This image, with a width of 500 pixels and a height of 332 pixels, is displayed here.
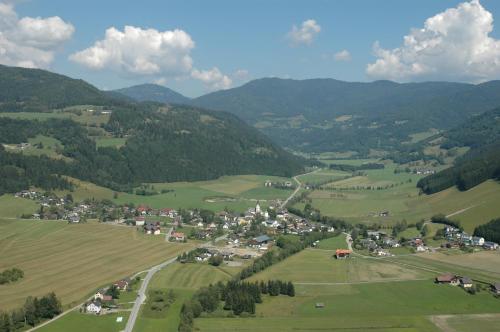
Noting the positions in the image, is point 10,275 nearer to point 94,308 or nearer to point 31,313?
point 31,313

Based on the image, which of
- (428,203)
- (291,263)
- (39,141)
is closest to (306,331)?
(291,263)

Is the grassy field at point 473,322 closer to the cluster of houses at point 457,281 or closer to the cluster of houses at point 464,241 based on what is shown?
the cluster of houses at point 457,281

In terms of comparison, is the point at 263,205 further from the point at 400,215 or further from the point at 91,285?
the point at 91,285

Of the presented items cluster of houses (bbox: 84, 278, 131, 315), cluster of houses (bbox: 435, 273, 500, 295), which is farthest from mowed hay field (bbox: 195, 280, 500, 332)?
cluster of houses (bbox: 84, 278, 131, 315)

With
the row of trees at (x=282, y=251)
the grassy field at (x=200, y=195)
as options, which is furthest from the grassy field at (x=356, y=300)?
the grassy field at (x=200, y=195)

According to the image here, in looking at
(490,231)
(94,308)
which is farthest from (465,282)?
(94,308)

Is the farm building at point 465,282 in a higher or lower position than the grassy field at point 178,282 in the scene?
higher
